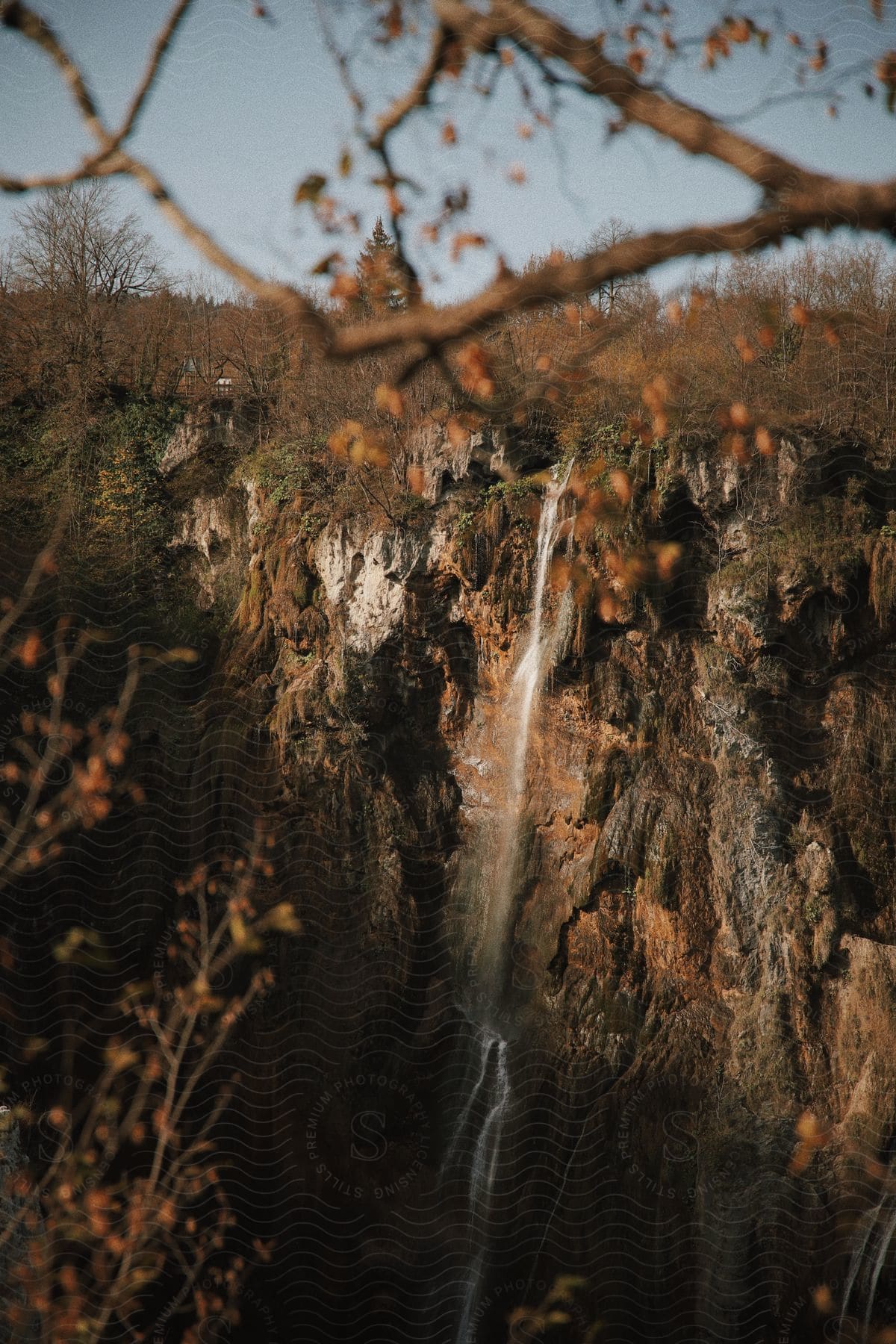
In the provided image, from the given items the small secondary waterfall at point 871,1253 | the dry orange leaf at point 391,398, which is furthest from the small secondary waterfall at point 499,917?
the dry orange leaf at point 391,398

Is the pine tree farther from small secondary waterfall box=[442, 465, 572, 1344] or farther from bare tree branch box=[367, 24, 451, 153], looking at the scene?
small secondary waterfall box=[442, 465, 572, 1344]

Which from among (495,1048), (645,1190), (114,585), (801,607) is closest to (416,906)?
(495,1048)

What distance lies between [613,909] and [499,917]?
3.60ft

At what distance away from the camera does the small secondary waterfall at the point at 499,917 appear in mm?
7344

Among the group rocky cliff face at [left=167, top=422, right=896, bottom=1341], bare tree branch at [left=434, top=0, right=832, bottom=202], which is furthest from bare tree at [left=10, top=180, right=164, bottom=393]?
bare tree branch at [left=434, top=0, right=832, bottom=202]

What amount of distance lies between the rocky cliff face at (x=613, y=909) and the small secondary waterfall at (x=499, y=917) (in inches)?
4.6

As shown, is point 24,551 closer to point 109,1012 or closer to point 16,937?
point 16,937

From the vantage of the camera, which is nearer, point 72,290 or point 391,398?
point 391,398

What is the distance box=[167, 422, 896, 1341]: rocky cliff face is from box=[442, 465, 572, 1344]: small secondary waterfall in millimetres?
117

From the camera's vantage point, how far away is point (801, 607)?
7.09m

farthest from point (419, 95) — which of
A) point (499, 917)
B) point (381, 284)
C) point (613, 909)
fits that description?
point (499, 917)

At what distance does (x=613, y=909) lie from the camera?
731 cm

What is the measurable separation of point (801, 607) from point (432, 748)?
129 inches

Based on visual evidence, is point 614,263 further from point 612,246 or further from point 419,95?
point 419,95
